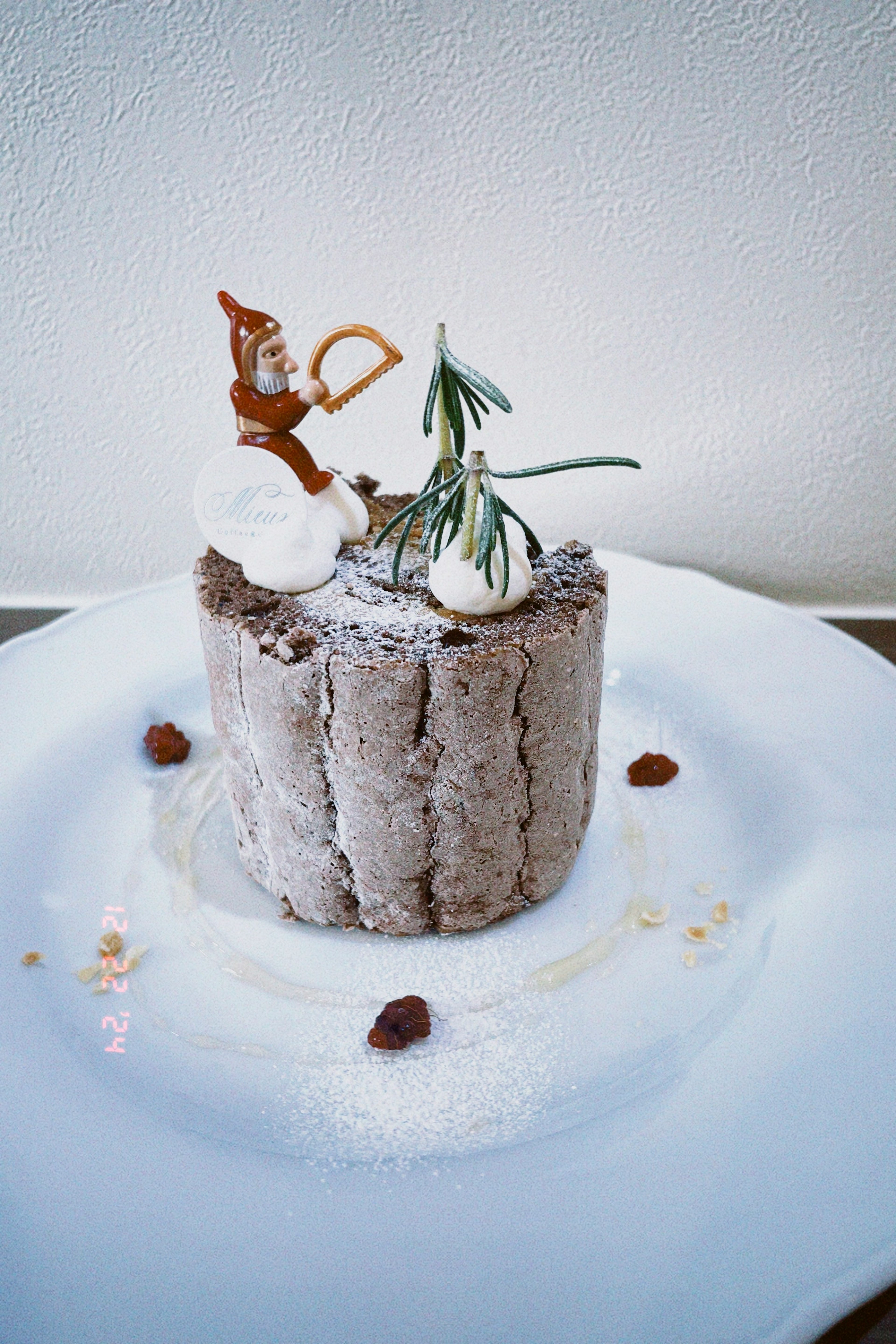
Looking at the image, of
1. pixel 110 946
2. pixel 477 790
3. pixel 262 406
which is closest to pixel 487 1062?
pixel 477 790

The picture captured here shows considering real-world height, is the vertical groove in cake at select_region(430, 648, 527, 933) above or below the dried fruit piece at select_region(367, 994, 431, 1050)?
above

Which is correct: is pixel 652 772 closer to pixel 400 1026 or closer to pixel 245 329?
pixel 400 1026

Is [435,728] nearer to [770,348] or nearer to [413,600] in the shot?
[413,600]

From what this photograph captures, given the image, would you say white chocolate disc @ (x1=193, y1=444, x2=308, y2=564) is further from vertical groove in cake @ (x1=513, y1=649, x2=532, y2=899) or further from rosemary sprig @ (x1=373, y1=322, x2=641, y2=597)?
vertical groove in cake @ (x1=513, y1=649, x2=532, y2=899)

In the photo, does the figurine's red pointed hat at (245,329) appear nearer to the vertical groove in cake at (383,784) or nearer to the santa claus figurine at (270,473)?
the santa claus figurine at (270,473)

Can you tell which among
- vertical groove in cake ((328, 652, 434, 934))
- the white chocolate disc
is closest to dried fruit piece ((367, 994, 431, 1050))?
vertical groove in cake ((328, 652, 434, 934))

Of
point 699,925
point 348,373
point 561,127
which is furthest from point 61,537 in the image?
point 699,925

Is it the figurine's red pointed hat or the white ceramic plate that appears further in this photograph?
the figurine's red pointed hat

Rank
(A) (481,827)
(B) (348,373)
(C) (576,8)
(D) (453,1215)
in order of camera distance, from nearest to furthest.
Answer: (D) (453,1215)
(A) (481,827)
(C) (576,8)
(B) (348,373)
